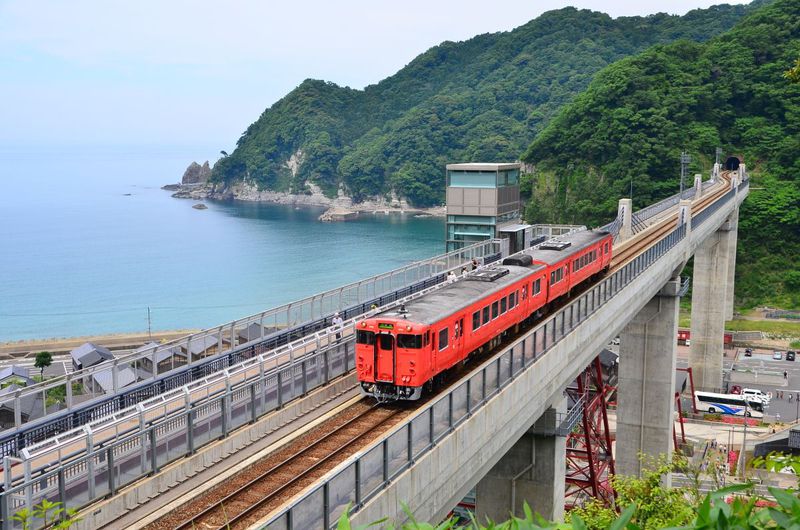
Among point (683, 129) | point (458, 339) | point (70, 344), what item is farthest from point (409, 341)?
point (683, 129)

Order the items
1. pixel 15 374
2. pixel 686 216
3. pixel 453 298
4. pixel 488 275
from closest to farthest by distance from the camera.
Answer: pixel 453 298, pixel 488 275, pixel 686 216, pixel 15 374

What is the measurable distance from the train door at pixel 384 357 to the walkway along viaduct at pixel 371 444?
1.49 metres

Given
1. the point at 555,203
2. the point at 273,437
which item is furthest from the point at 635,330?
the point at 555,203

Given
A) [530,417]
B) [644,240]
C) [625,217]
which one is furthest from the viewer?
[625,217]

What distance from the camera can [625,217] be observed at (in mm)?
44688

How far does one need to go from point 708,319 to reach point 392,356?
161ft

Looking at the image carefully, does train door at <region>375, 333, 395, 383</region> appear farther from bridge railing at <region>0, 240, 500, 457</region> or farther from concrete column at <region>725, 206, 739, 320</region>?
concrete column at <region>725, 206, 739, 320</region>

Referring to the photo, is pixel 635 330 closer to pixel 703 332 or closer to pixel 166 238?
pixel 703 332

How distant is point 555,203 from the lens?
334ft

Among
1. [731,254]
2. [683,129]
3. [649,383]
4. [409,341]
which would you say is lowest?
[649,383]

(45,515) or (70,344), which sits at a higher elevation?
(45,515)

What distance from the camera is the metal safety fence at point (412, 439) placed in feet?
33.5

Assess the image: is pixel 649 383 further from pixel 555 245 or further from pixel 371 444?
pixel 371 444

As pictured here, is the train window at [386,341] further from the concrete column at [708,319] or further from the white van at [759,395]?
the concrete column at [708,319]
